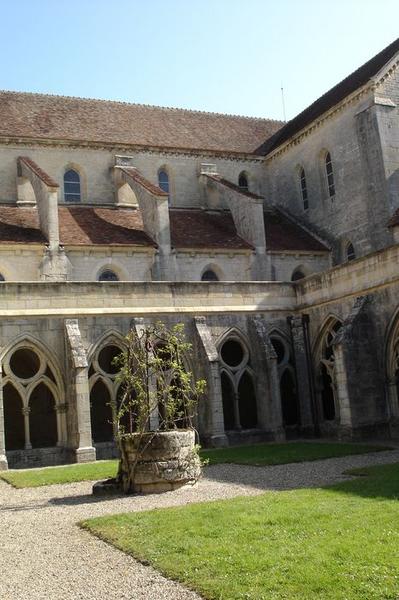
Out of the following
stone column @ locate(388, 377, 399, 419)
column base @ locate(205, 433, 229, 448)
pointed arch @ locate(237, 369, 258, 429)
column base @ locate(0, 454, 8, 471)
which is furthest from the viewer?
pointed arch @ locate(237, 369, 258, 429)

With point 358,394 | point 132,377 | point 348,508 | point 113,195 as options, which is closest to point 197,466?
point 132,377

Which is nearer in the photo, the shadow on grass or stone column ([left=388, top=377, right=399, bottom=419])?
the shadow on grass

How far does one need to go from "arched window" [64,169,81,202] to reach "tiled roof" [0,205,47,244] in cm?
240

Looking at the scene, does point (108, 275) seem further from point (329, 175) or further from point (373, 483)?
point (373, 483)

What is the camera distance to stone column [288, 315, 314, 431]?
73.0 ft

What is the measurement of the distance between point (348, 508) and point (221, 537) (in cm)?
194

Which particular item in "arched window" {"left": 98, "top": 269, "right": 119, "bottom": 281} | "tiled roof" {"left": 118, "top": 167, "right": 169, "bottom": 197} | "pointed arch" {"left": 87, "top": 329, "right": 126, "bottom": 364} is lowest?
"pointed arch" {"left": 87, "top": 329, "right": 126, "bottom": 364}

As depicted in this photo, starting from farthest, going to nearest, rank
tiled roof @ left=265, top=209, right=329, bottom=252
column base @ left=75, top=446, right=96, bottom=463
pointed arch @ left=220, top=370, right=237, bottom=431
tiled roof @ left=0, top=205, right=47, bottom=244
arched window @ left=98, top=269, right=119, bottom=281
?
tiled roof @ left=265, top=209, right=329, bottom=252
arched window @ left=98, top=269, right=119, bottom=281
tiled roof @ left=0, top=205, right=47, bottom=244
pointed arch @ left=220, top=370, right=237, bottom=431
column base @ left=75, top=446, right=96, bottom=463

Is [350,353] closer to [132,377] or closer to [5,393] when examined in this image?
[132,377]

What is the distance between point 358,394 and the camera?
63.5ft

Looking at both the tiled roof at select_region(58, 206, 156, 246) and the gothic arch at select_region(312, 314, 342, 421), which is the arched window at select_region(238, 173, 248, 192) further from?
the gothic arch at select_region(312, 314, 342, 421)

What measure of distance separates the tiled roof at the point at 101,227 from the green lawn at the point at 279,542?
16438mm

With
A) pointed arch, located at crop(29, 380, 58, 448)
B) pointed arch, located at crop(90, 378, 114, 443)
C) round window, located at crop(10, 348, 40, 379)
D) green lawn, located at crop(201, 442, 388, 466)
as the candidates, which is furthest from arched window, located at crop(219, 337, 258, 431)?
round window, located at crop(10, 348, 40, 379)

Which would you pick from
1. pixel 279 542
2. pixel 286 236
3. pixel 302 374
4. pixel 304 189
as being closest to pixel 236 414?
pixel 302 374
